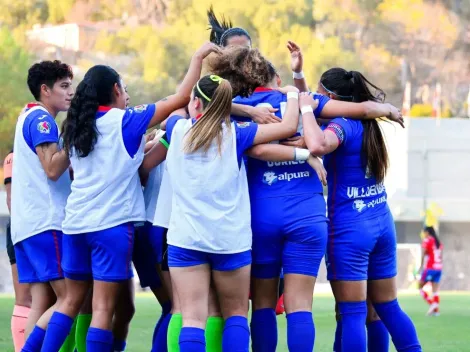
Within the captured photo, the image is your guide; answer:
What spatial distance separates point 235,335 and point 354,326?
2.57ft

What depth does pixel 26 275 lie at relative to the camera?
613 cm

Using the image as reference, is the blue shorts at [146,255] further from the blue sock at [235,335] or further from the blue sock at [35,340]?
the blue sock at [235,335]

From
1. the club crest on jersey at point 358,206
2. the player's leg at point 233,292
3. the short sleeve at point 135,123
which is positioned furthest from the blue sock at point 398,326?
the short sleeve at point 135,123

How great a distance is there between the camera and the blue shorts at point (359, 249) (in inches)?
223

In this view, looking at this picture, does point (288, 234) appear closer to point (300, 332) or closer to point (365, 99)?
point (300, 332)

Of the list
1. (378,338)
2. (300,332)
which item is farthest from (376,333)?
(300,332)

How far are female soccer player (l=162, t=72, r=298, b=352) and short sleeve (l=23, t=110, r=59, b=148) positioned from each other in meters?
0.95

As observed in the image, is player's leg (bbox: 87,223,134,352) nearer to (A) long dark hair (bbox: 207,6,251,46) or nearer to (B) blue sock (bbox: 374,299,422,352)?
(B) blue sock (bbox: 374,299,422,352)

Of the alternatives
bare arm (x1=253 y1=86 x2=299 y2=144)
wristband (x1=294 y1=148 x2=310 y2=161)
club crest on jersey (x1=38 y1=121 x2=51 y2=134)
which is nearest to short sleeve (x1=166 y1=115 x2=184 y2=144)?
bare arm (x1=253 y1=86 x2=299 y2=144)

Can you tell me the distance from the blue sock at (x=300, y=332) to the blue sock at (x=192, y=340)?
0.49 metres

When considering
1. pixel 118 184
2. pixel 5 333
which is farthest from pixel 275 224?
pixel 5 333

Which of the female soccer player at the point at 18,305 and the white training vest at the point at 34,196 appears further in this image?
the female soccer player at the point at 18,305

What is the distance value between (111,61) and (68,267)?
56.9 m

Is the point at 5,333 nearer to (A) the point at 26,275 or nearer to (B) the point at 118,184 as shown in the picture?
(A) the point at 26,275
